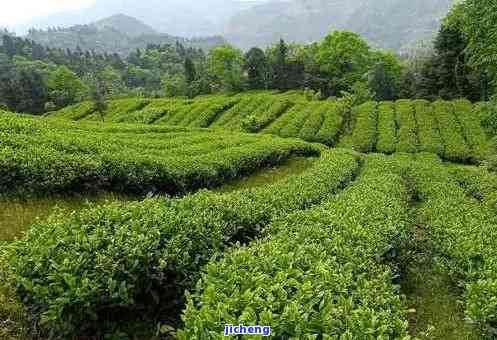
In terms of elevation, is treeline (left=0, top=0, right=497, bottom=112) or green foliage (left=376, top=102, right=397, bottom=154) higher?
treeline (left=0, top=0, right=497, bottom=112)

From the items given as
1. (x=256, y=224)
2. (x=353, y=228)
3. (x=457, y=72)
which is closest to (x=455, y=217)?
(x=353, y=228)

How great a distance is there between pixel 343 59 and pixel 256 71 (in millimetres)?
23289

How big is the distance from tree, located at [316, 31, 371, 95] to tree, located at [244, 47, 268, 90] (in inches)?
648

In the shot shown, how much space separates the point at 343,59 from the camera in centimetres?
9094

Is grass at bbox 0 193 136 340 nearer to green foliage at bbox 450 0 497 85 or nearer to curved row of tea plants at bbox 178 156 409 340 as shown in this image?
curved row of tea plants at bbox 178 156 409 340

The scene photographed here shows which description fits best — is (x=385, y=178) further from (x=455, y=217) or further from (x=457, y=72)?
(x=457, y=72)

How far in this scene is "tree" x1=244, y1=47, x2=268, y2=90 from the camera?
10419 centimetres

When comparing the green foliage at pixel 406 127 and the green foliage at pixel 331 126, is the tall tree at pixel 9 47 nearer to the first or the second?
the green foliage at pixel 331 126

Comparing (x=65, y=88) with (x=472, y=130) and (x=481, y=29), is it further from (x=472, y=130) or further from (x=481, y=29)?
(x=481, y=29)

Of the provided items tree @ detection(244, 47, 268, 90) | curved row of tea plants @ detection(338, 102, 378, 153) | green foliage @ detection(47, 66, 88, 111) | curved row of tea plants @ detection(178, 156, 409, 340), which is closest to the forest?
curved row of tea plants @ detection(178, 156, 409, 340)

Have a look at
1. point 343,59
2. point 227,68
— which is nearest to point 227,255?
point 343,59

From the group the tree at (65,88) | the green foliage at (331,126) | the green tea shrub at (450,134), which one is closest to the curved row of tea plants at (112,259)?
the green tea shrub at (450,134)

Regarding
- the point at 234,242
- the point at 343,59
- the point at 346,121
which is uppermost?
the point at 343,59

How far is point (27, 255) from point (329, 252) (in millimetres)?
5695
